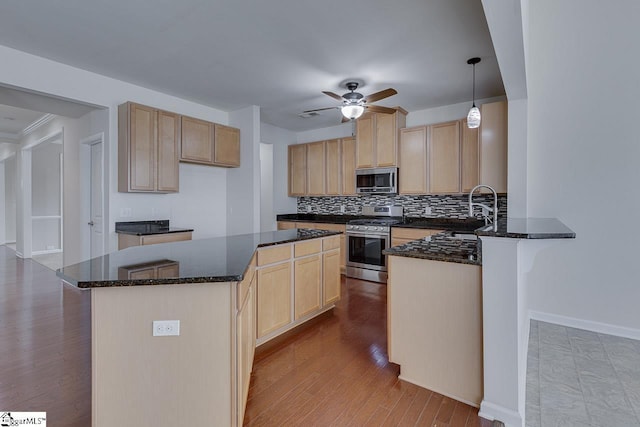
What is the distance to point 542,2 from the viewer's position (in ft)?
10.6

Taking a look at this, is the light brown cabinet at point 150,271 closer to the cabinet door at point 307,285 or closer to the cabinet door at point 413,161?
the cabinet door at point 307,285

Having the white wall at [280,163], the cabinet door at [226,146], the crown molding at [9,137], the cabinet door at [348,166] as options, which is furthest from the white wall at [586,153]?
the crown molding at [9,137]

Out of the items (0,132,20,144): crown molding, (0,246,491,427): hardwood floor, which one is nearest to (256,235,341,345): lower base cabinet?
(0,246,491,427): hardwood floor

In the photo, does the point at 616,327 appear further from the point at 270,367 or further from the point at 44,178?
the point at 44,178

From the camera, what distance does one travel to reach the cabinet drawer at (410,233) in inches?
168

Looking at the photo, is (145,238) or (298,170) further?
(298,170)

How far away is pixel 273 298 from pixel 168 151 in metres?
2.63

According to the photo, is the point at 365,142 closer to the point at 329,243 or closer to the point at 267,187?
the point at 267,187

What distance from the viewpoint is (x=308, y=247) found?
298cm

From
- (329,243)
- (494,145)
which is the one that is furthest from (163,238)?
(494,145)

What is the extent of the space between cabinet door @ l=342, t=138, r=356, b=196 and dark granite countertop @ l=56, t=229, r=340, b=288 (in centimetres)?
304

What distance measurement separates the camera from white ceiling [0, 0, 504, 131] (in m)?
2.40

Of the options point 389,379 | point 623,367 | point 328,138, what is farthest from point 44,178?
point 623,367

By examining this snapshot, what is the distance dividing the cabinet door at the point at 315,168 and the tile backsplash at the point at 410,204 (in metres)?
0.37
